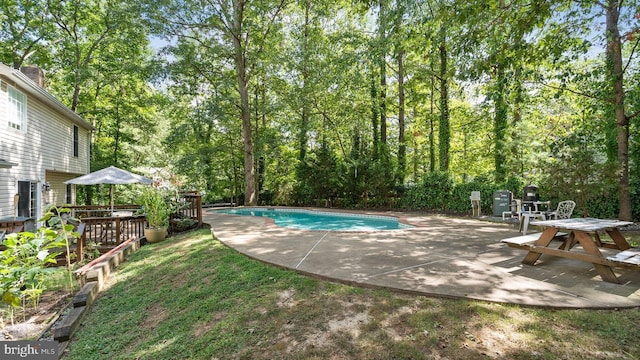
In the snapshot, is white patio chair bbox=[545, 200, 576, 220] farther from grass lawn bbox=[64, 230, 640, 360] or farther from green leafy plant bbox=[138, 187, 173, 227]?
green leafy plant bbox=[138, 187, 173, 227]

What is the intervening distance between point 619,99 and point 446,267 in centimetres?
691

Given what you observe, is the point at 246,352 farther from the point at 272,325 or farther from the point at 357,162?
the point at 357,162

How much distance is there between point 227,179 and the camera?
21.4m

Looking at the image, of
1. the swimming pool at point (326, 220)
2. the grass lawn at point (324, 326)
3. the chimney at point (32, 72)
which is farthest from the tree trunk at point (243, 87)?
the grass lawn at point (324, 326)

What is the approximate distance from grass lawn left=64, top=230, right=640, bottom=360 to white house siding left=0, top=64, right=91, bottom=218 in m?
7.50

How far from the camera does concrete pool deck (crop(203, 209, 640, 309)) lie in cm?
294

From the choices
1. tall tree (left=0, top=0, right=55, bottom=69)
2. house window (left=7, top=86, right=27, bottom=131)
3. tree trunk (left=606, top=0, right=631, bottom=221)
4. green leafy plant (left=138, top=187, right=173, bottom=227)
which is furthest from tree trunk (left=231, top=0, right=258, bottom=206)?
tree trunk (left=606, top=0, right=631, bottom=221)

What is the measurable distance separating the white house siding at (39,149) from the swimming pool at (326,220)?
6.98m

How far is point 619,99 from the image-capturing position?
6.68 m

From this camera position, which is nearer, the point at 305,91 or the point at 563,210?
the point at 563,210

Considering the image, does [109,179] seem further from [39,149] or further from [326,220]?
[326,220]

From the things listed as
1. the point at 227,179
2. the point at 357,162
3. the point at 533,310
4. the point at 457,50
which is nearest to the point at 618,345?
the point at 533,310

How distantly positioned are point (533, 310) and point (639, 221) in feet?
25.6

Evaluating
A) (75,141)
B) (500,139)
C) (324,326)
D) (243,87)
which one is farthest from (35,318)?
(500,139)
